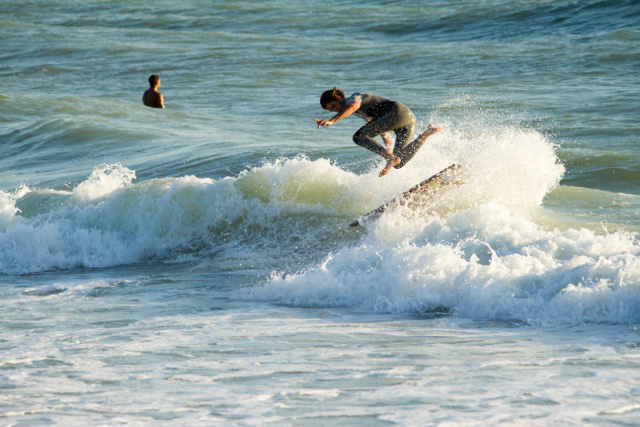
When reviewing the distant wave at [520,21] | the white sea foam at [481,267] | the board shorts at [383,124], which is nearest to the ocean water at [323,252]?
the white sea foam at [481,267]

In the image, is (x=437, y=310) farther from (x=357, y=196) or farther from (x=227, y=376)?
(x=357, y=196)

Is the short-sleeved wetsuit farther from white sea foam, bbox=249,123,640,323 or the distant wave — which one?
the distant wave

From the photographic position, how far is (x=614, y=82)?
23266 millimetres

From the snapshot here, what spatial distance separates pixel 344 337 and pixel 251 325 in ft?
3.33

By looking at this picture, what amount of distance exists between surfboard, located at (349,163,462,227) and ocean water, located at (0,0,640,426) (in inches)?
4.8

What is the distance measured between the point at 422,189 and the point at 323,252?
58.4 inches

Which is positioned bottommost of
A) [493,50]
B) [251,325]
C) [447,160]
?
[251,325]

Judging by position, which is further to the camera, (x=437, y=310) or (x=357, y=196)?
(x=357, y=196)

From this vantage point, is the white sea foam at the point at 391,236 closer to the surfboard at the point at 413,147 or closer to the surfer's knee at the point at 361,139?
the surfboard at the point at 413,147

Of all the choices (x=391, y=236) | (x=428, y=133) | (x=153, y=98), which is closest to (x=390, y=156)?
(x=428, y=133)

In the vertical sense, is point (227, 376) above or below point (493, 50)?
below

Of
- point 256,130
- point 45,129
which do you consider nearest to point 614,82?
point 256,130

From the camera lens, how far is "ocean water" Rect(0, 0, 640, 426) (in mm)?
6449

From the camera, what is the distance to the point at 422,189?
1191 cm
